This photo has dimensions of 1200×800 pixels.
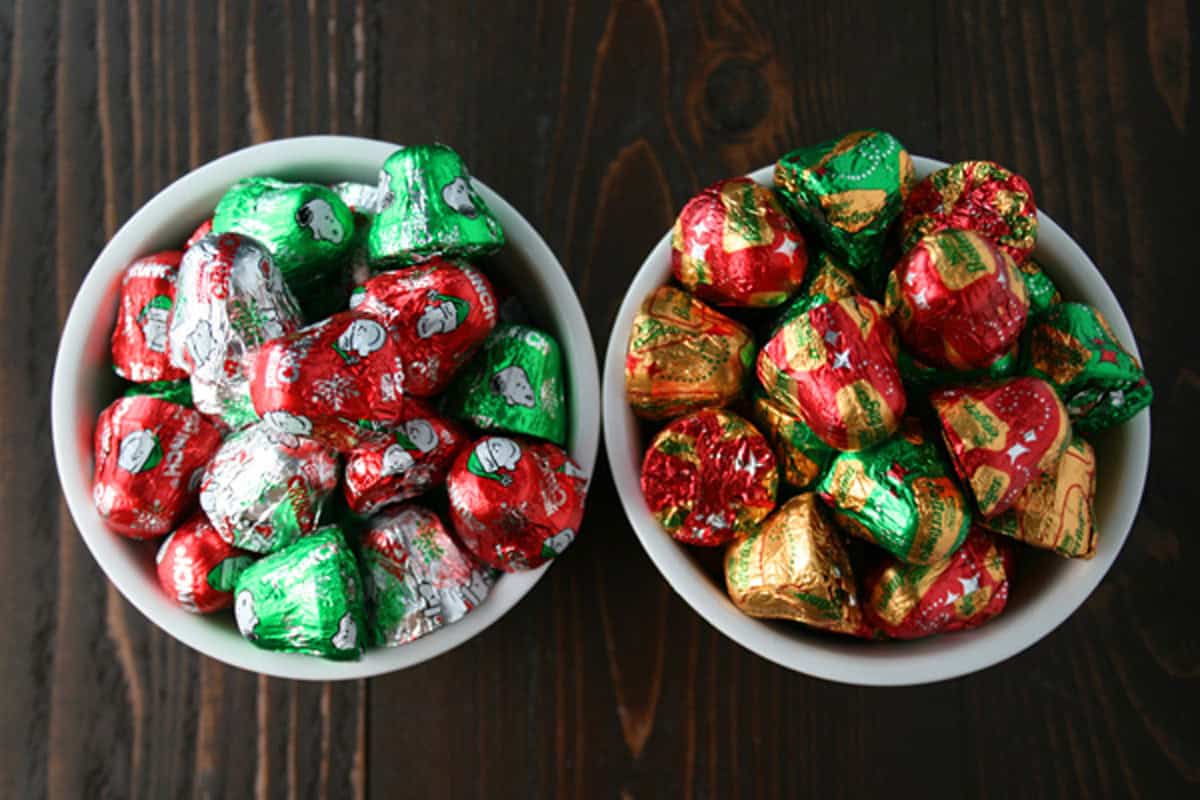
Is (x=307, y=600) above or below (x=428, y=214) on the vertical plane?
below

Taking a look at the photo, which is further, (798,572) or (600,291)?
(600,291)

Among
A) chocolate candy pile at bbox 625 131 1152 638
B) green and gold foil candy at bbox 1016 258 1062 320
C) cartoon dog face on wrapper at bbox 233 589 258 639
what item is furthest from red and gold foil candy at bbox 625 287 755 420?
cartoon dog face on wrapper at bbox 233 589 258 639

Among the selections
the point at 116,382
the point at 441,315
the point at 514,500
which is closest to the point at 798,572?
the point at 514,500

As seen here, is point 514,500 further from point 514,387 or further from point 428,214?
point 428,214

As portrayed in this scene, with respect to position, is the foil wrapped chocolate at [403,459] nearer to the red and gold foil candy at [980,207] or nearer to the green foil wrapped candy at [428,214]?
the green foil wrapped candy at [428,214]

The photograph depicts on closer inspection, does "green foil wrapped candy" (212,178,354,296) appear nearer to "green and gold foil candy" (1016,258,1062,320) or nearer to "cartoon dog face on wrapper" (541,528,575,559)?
"cartoon dog face on wrapper" (541,528,575,559)

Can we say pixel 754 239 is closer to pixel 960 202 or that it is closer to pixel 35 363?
pixel 960 202

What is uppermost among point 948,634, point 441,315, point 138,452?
point 441,315
